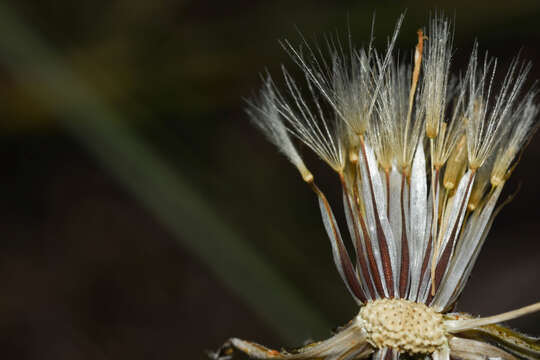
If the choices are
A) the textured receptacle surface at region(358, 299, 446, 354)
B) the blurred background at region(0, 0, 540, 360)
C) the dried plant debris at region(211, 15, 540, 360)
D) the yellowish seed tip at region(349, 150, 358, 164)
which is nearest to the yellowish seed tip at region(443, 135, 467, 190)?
the dried plant debris at region(211, 15, 540, 360)

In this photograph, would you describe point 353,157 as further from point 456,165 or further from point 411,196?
point 456,165

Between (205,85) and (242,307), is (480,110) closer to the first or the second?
(205,85)

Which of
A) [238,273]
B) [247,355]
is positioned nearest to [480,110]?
[247,355]

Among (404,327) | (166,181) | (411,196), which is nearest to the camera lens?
(404,327)

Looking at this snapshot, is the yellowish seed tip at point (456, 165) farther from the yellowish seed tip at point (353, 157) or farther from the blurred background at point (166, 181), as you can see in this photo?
the blurred background at point (166, 181)

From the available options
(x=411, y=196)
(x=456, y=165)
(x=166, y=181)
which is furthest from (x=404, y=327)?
(x=166, y=181)

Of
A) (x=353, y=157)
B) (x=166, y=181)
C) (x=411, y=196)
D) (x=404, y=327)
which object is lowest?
(x=404, y=327)
